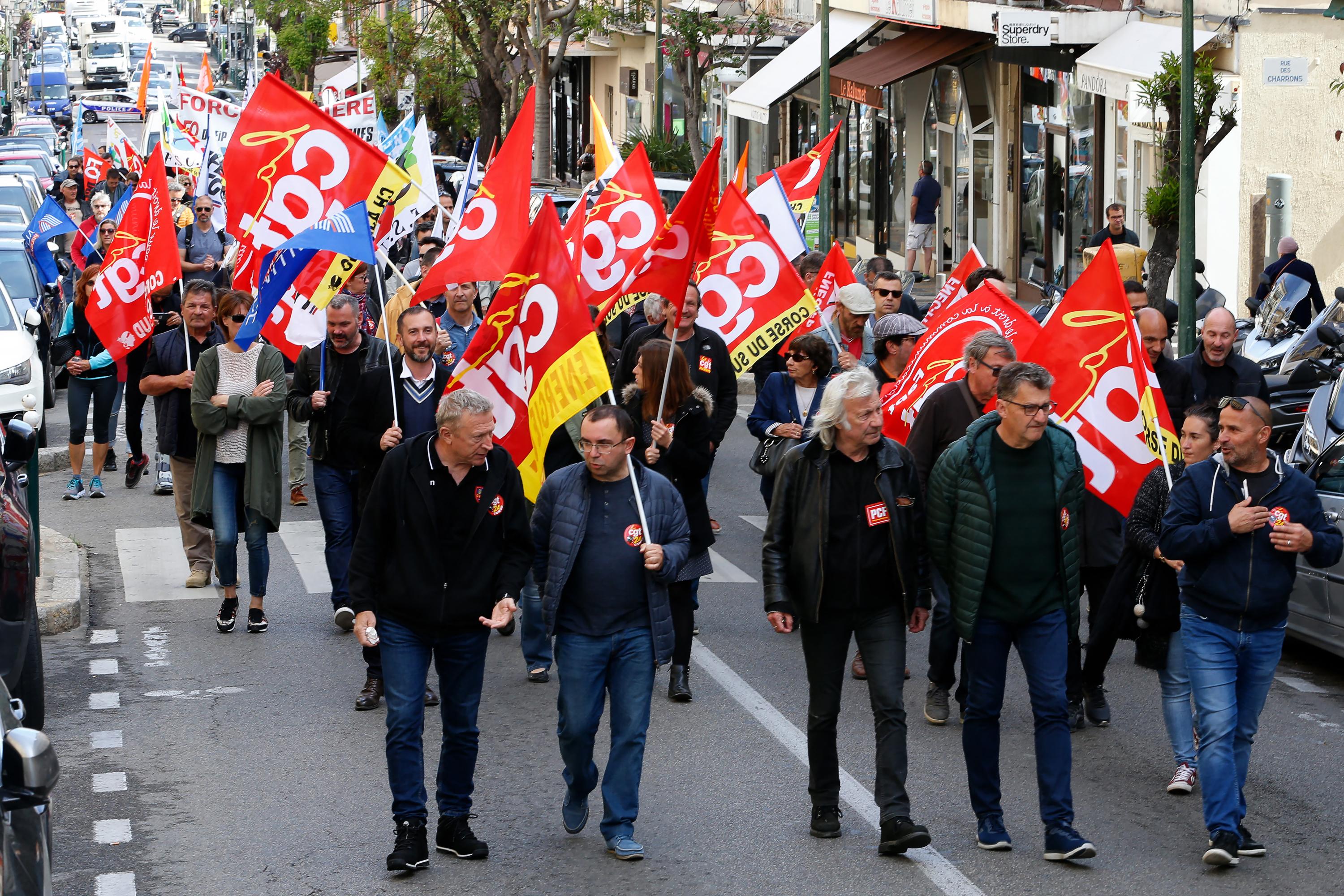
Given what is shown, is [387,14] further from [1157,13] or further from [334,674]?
[334,674]

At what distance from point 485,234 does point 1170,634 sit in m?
4.03

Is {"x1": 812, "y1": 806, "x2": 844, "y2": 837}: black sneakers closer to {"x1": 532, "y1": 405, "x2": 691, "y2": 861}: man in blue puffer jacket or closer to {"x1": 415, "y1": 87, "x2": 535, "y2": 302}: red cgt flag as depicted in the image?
{"x1": 532, "y1": 405, "x2": 691, "y2": 861}: man in blue puffer jacket

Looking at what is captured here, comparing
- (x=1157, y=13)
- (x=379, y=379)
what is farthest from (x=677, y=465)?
(x=1157, y=13)

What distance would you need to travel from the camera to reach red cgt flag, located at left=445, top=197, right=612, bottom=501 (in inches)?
319

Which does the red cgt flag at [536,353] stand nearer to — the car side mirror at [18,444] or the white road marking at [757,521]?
the car side mirror at [18,444]

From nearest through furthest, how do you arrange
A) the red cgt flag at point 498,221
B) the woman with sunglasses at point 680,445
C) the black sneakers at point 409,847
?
the black sneakers at point 409,847, the woman with sunglasses at point 680,445, the red cgt flag at point 498,221

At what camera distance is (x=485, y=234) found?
959 centimetres

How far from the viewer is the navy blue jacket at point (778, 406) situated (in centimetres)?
992

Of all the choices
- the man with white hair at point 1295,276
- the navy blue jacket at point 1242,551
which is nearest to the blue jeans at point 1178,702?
the navy blue jacket at point 1242,551

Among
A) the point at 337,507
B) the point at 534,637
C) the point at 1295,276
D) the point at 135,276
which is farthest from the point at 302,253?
the point at 1295,276

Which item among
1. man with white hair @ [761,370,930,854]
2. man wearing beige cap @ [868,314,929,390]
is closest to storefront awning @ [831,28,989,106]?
man wearing beige cap @ [868,314,929,390]

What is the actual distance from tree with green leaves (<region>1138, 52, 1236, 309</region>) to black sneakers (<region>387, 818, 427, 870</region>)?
12938mm

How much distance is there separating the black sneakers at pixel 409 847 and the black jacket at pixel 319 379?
336 cm

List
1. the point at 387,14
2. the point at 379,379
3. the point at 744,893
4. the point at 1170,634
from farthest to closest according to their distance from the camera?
the point at 387,14 → the point at 379,379 → the point at 1170,634 → the point at 744,893
